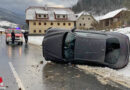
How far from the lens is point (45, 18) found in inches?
2127

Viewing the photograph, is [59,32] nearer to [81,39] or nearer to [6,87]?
[81,39]

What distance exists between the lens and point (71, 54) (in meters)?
7.88

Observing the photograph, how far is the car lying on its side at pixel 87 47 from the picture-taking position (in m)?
6.91

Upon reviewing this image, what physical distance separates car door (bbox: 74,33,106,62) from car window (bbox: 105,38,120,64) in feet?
1.53

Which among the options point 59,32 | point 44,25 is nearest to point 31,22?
point 44,25

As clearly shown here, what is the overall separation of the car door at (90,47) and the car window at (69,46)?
1.31ft

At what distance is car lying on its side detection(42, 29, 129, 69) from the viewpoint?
6.91 meters

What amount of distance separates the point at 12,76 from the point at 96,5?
108105 mm

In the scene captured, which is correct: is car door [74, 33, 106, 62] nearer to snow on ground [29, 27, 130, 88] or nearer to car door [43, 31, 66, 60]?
snow on ground [29, 27, 130, 88]

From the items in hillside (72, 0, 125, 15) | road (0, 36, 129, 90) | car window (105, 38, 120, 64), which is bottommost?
road (0, 36, 129, 90)

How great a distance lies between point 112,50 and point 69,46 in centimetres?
217

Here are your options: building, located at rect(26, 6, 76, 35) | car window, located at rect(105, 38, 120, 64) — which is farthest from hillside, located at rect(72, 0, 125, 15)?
car window, located at rect(105, 38, 120, 64)

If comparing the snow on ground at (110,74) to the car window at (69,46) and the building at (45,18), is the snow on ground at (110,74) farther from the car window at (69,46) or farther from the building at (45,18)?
the building at (45,18)

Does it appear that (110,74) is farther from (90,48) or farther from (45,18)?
(45,18)
